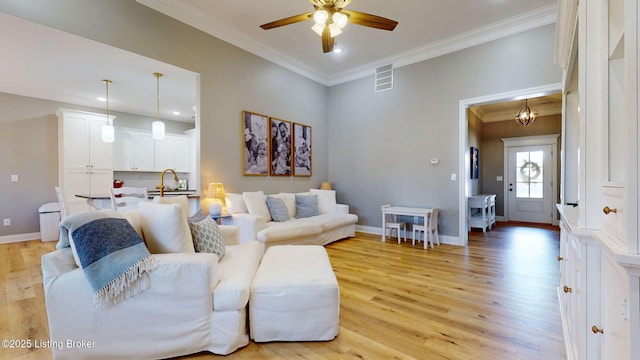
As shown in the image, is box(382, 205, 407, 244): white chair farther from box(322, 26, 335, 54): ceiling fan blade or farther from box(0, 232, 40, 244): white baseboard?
box(0, 232, 40, 244): white baseboard

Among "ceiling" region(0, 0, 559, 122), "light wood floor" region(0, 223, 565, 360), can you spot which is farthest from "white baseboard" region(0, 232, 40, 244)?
"ceiling" region(0, 0, 559, 122)

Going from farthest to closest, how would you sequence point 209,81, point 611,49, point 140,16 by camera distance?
point 209,81
point 140,16
point 611,49

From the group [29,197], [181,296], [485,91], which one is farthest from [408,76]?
[29,197]

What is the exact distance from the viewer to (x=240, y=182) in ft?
14.5

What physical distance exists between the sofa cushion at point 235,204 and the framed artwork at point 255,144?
0.49 meters

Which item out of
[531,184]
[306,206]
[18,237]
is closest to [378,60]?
[306,206]

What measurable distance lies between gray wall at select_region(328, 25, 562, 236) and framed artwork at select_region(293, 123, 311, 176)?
0.67 m

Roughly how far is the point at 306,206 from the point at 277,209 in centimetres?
65

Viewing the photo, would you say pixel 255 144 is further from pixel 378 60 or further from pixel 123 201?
pixel 378 60

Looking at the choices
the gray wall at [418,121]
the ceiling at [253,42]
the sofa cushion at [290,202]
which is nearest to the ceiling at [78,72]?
the ceiling at [253,42]

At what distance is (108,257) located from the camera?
1549 mm

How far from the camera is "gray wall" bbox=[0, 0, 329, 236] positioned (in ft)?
9.37

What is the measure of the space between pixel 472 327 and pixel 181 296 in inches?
79.5

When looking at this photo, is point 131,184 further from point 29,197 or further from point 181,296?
point 181,296
